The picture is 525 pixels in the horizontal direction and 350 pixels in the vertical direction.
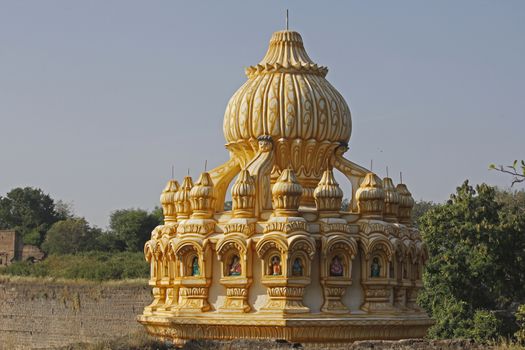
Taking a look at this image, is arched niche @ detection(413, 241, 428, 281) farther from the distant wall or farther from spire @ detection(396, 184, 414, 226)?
the distant wall

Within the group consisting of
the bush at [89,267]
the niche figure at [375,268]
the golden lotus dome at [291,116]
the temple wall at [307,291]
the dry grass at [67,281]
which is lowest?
the temple wall at [307,291]

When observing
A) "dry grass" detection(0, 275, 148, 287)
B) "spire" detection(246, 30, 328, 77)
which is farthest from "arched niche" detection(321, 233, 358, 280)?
"dry grass" detection(0, 275, 148, 287)

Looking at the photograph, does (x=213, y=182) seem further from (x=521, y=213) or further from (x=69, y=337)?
(x=69, y=337)

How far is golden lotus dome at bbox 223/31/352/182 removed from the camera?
20.9 m

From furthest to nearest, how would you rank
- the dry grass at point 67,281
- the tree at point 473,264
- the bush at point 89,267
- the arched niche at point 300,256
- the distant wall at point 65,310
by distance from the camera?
1. the bush at point 89,267
2. the dry grass at point 67,281
3. the distant wall at point 65,310
4. the tree at point 473,264
5. the arched niche at point 300,256

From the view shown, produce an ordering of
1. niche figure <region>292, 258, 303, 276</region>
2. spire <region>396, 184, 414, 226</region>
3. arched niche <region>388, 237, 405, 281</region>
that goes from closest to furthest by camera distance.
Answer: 1. niche figure <region>292, 258, 303, 276</region>
2. arched niche <region>388, 237, 405, 281</region>
3. spire <region>396, 184, 414, 226</region>

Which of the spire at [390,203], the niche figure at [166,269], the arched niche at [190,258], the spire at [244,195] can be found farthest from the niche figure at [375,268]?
the niche figure at [166,269]

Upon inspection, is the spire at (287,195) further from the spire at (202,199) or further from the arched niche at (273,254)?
the spire at (202,199)

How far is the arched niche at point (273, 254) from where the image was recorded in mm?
19250

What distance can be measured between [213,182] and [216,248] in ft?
5.90

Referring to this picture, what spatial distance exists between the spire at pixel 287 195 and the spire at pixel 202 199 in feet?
4.69

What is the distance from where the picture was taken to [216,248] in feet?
65.1

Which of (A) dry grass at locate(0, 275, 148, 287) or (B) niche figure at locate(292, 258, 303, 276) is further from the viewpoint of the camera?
(A) dry grass at locate(0, 275, 148, 287)

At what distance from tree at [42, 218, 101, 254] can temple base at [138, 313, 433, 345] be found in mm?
37114
